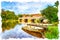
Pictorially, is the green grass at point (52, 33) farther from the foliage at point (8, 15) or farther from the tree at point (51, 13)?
the foliage at point (8, 15)

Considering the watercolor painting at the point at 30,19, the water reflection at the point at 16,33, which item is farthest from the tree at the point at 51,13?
the water reflection at the point at 16,33

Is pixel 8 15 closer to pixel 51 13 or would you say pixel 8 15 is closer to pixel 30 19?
pixel 30 19

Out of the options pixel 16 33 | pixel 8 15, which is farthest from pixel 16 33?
pixel 8 15

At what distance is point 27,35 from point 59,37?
1.04 ft

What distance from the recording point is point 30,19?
136 cm

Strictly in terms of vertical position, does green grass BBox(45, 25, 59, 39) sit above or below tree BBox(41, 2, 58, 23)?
below

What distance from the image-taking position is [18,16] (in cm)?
136

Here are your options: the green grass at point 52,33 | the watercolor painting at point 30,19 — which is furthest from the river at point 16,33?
the green grass at point 52,33

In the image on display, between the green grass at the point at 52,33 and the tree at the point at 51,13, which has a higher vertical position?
the tree at the point at 51,13

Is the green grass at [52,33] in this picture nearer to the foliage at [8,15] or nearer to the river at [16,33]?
the river at [16,33]

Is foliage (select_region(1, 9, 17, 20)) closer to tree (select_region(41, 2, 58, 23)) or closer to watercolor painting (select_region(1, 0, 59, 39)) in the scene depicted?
watercolor painting (select_region(1, 0, 59, 39))

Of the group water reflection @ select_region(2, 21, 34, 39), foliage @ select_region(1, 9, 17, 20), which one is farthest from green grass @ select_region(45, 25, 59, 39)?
foliage @ select_region(1, 9, 17, 20)

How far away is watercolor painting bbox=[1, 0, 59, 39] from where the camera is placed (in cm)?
135

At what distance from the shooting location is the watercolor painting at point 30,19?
135cm
